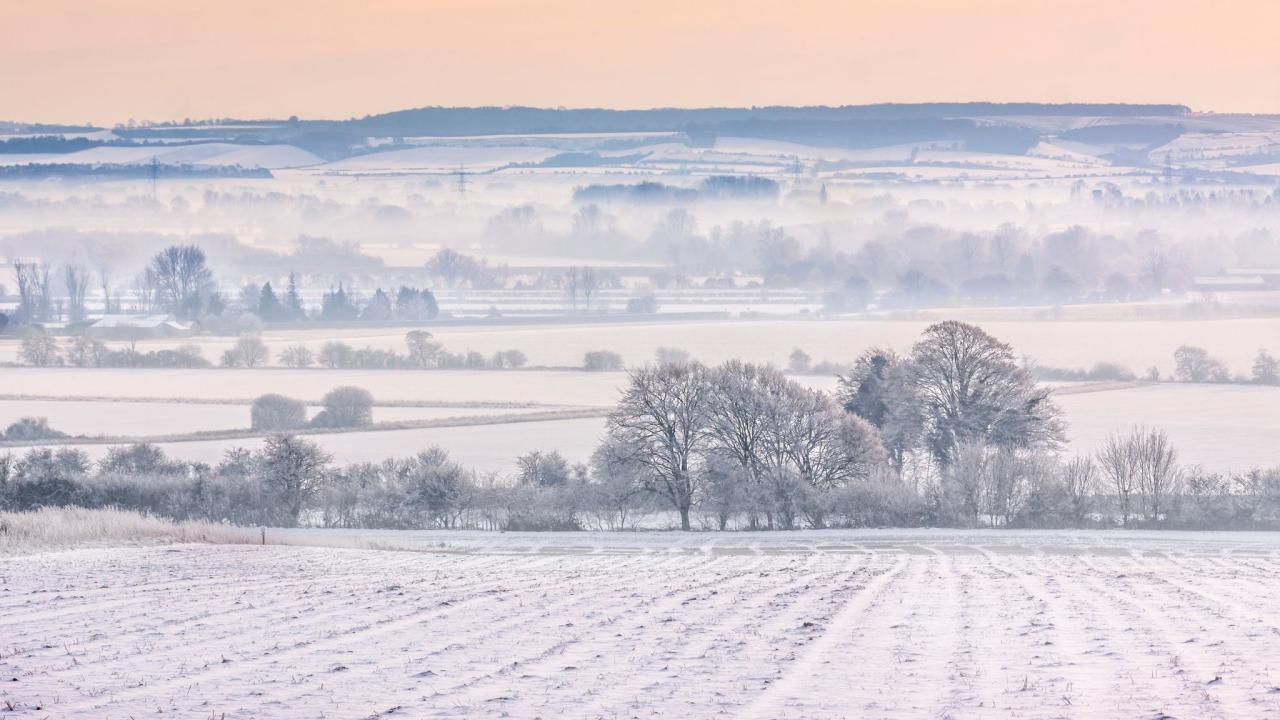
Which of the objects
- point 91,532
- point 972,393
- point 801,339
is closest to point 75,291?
point 801,339

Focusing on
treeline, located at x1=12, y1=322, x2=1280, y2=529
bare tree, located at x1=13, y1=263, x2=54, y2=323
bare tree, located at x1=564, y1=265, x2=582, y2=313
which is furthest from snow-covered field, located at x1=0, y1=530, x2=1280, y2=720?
bare tree, located at x1=13, y1=263, x2=54, y2=323

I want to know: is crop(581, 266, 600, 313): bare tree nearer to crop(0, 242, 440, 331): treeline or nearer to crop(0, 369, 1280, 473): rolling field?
crop(0, 242, 440, 331): treeline

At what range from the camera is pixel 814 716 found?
12.3 m

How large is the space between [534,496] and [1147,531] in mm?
20980

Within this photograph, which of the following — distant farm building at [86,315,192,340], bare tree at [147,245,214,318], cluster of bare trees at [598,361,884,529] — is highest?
bare tree at [147,245,214,318]

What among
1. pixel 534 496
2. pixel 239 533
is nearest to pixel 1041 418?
pixel 534 496

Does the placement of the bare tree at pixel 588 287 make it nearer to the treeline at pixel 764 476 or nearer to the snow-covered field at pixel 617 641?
the treeline at pixel 764 476

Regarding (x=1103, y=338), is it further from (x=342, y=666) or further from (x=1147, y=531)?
(x=342, y=666)

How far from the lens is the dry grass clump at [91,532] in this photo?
94.8 ft

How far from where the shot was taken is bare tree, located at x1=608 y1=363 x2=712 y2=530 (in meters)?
54.0

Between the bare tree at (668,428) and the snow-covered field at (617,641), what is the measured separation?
86.6ft

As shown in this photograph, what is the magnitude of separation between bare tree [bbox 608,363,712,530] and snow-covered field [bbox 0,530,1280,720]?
86.6 feet

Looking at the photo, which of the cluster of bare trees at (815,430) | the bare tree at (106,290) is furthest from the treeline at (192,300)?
the cluster of bare trees at (815,430)

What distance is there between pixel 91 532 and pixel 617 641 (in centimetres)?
1832
